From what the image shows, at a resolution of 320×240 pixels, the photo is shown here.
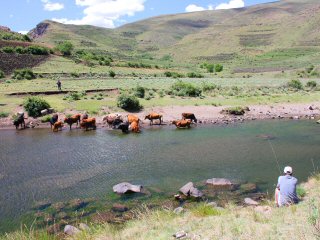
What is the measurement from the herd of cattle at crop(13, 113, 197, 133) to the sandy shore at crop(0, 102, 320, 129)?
3.03 ft

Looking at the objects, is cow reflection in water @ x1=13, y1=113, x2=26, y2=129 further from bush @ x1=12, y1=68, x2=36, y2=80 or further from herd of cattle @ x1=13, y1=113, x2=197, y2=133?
bush @ x1=12, y1=68, x2=36, y2=80

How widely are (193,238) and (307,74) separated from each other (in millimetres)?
79279

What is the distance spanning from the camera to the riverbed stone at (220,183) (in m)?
19.5

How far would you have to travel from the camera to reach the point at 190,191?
18.2 meters

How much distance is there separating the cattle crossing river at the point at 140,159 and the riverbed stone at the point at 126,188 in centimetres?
44

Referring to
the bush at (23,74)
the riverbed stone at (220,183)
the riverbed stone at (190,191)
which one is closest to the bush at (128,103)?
the riverbed stone at (220,183)

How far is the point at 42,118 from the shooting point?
39656mm

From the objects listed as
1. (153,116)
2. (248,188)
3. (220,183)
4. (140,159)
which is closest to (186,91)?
(153,116)

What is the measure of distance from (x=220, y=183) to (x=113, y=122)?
18.8 metres

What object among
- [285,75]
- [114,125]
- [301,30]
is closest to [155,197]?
[114,125]

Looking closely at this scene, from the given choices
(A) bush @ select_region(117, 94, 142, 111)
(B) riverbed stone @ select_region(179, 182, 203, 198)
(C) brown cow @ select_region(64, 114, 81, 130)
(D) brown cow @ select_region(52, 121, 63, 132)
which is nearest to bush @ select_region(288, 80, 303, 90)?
(A) bush @ select_region(117, 94, 142, 111)

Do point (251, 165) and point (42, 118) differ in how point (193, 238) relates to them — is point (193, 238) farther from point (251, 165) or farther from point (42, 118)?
point (42, 118)

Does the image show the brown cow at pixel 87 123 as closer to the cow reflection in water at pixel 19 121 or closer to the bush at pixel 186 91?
the cow reflection in water at pixel 19 121

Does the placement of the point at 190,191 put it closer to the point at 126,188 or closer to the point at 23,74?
the point at 126,188
